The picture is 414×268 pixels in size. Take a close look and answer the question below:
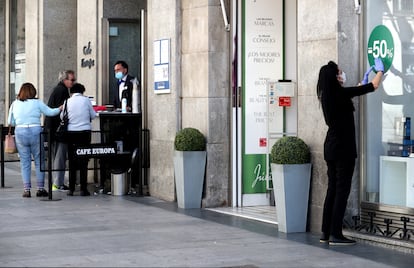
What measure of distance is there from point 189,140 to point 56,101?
3.77m

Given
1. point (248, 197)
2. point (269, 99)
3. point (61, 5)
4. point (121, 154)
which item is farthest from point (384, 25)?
point (61, 5)

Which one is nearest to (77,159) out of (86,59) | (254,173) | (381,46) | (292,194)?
(254,173)

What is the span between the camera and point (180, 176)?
13125 millimetres

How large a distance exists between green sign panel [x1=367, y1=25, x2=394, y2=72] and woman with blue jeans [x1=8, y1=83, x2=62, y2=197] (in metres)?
5.97

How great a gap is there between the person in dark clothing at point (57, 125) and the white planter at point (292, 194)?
18.7ft

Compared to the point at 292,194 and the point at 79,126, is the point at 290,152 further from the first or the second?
the point at 79,126

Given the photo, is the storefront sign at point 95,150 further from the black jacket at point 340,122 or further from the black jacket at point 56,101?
the black jacket at point 340,122

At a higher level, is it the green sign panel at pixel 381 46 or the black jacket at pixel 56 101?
the green sign panel at pixel 381 46

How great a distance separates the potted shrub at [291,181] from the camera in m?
10.4

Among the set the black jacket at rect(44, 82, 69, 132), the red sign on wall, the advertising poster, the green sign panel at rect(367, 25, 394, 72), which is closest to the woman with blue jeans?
the black jacket at rect(44, 82, 69, 132)

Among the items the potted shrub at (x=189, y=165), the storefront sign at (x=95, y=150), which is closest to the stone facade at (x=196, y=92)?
the potted shrub at (x=189, y=165)

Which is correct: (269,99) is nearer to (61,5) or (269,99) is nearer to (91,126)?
(91,126)

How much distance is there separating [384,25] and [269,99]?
2.94 metres

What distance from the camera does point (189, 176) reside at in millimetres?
13078
